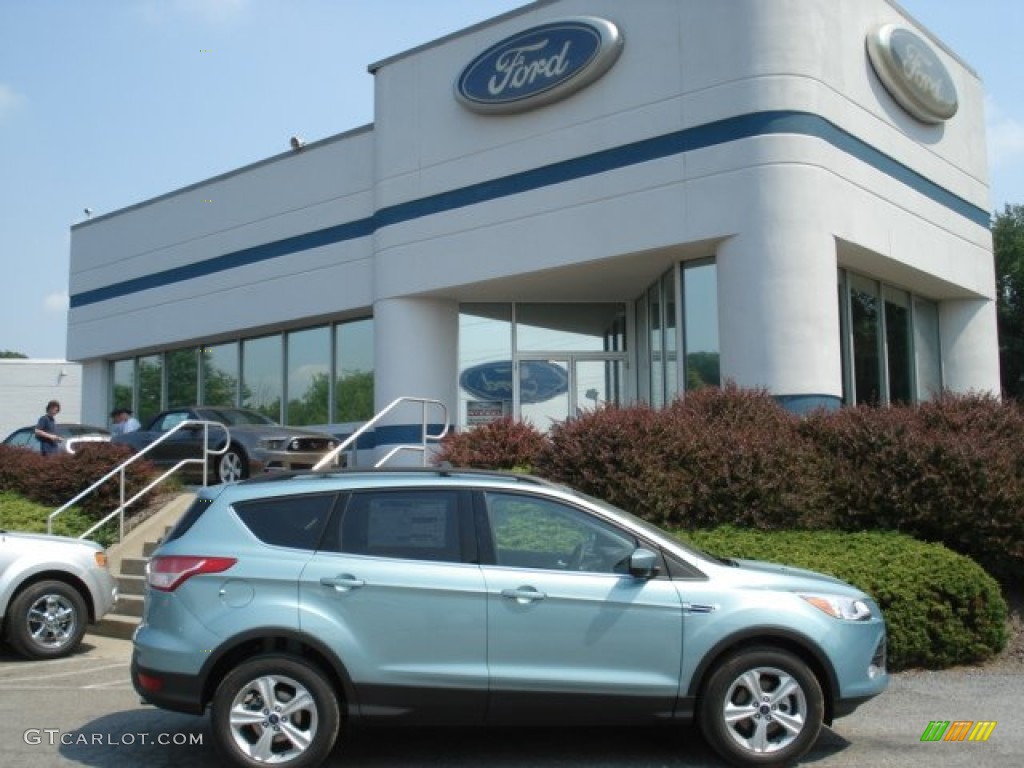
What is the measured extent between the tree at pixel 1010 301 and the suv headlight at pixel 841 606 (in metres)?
24.7

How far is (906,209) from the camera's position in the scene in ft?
52.5

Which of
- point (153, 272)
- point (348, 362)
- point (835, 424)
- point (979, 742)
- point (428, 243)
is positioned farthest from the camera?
point (153, 272)

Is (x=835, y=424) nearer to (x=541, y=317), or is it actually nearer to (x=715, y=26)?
(x=715, y=26)

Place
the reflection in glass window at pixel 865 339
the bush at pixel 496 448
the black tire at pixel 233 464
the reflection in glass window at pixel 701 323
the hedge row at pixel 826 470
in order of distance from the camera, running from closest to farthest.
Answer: the hedge row at pixel 826 470, the bush at pixel 496 448, the reflection in glass window at pixel 701 323, the black tire at pixel 233 464, the reflection in glass window at pixel 865 339

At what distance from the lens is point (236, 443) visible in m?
15.3

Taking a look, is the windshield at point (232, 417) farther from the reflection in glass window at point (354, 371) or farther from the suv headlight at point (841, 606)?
the suv headlight at point (841, 606)

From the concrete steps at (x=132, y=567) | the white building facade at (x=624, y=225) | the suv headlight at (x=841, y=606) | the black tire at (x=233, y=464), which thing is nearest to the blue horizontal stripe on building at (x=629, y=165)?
the white building facade at (x=624, y=225)

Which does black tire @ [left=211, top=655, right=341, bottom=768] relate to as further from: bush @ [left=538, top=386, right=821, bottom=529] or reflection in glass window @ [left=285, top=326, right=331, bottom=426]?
reflection in glass window @ [left=285, top=326, right=331, bottom=426]

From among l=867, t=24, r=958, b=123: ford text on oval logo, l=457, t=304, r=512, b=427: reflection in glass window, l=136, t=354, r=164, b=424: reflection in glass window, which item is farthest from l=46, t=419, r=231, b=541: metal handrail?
l=867, t=24, r=958, b=123: ford text on oval logo

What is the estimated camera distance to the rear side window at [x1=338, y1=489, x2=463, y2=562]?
19.4 feet

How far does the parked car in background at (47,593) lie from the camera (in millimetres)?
9484

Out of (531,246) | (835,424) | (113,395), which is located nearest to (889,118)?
(531,246)

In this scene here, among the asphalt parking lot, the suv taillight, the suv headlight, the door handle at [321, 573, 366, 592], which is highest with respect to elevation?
the suv taillight

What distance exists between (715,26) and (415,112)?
5.40 m
